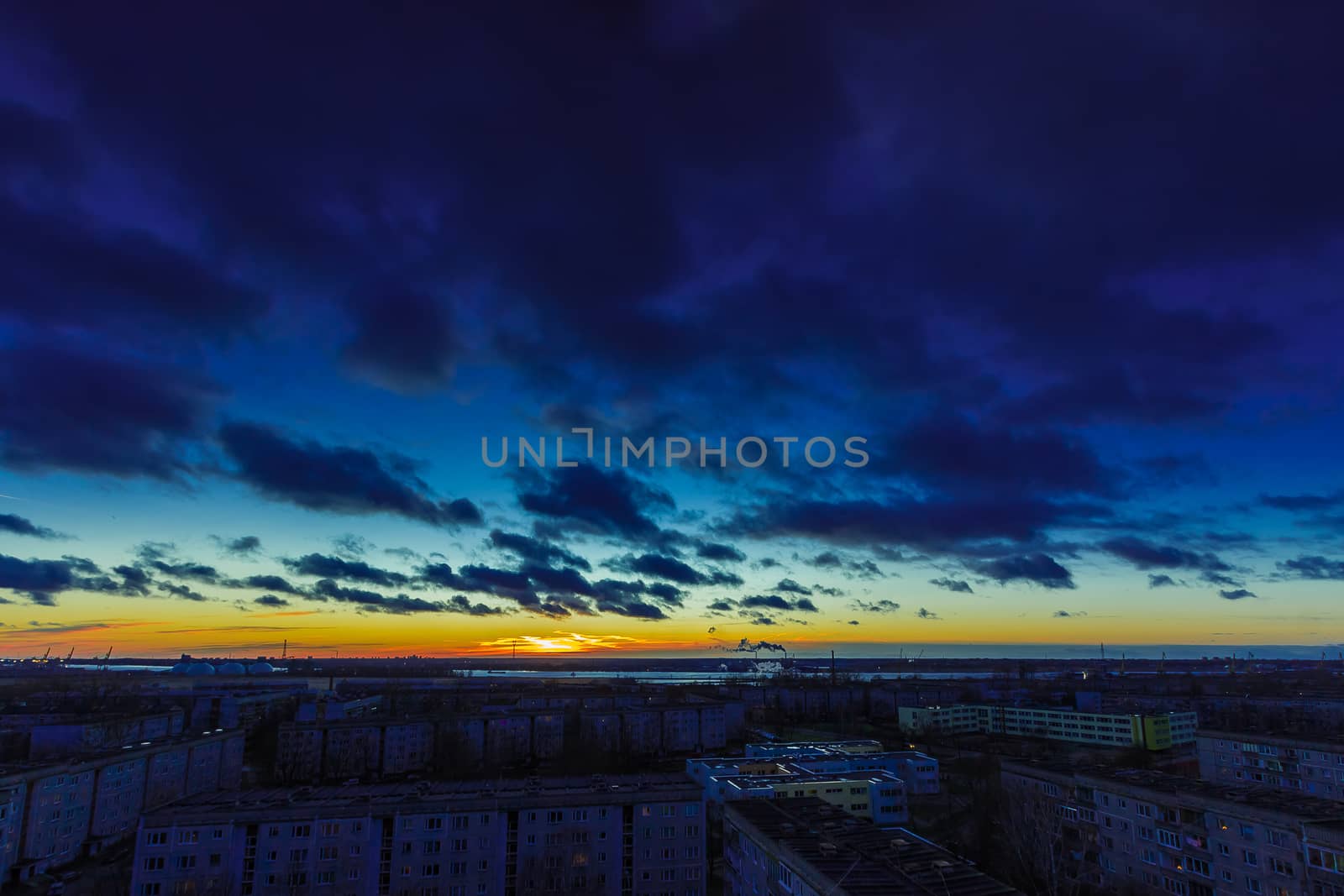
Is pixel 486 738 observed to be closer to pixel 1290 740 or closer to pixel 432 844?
pixel 432 844

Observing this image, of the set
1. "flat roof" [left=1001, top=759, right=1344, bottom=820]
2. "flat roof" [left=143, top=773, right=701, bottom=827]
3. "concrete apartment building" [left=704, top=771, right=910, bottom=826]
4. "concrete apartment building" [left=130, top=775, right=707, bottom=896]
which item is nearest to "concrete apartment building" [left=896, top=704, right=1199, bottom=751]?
"flat roof" [left=1001, top=759, right=1344, bottom=820]

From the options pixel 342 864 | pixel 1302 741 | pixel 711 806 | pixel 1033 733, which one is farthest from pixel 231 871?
pixel 1033 733

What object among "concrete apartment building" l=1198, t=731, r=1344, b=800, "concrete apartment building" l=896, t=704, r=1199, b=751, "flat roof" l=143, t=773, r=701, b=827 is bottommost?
"concrete apartment building" l=896, t=704, r=1199, b=751

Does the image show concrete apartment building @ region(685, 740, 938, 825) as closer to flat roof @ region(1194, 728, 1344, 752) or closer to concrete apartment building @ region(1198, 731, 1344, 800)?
concrete apartment building @ region(1198, 731, 1344, 800)

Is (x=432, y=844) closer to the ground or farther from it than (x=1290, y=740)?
closer to the ground

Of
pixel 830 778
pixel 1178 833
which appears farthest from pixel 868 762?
pixel 1178 833

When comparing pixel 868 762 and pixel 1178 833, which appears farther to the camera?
pixel 868 762
